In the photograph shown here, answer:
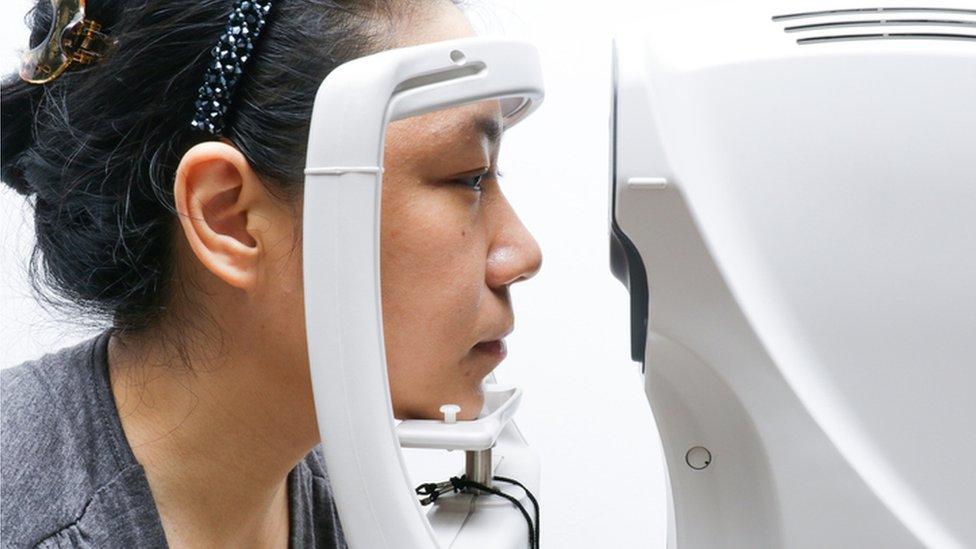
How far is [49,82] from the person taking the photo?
2.92 ft

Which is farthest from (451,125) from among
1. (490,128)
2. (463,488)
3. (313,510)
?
(313,510)

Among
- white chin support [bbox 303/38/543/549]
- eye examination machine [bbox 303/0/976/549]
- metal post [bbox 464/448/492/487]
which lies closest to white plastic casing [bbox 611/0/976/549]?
eye examination machine [bbox 303/0/976/549]

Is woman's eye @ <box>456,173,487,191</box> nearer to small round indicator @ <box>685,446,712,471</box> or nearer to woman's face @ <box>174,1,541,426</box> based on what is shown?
woman's face @ <box>174,1,541,426</box>

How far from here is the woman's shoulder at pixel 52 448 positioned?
82 cm

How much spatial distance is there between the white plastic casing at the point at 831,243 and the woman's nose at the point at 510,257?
0.58 feet

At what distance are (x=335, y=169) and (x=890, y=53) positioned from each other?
1.08 feet

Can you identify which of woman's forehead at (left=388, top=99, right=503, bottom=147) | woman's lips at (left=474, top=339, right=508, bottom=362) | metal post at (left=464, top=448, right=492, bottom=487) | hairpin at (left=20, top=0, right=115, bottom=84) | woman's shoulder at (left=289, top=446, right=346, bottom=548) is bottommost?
woman's shoulder at (left=289, top=446, right=346, bottom=548)

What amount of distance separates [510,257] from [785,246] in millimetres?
243

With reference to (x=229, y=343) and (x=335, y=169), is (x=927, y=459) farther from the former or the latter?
(x=229, y=343)

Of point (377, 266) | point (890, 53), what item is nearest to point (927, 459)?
point (890, 53)

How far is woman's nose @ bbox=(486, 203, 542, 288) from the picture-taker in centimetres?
81

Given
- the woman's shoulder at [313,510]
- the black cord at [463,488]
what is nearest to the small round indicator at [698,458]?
the black cord at [463,488]

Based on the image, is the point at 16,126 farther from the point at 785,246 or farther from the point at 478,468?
Result: the point at 785,246

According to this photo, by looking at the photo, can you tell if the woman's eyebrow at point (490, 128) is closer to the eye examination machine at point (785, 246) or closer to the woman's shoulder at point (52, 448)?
the eye examination machine at point (785, 246)
